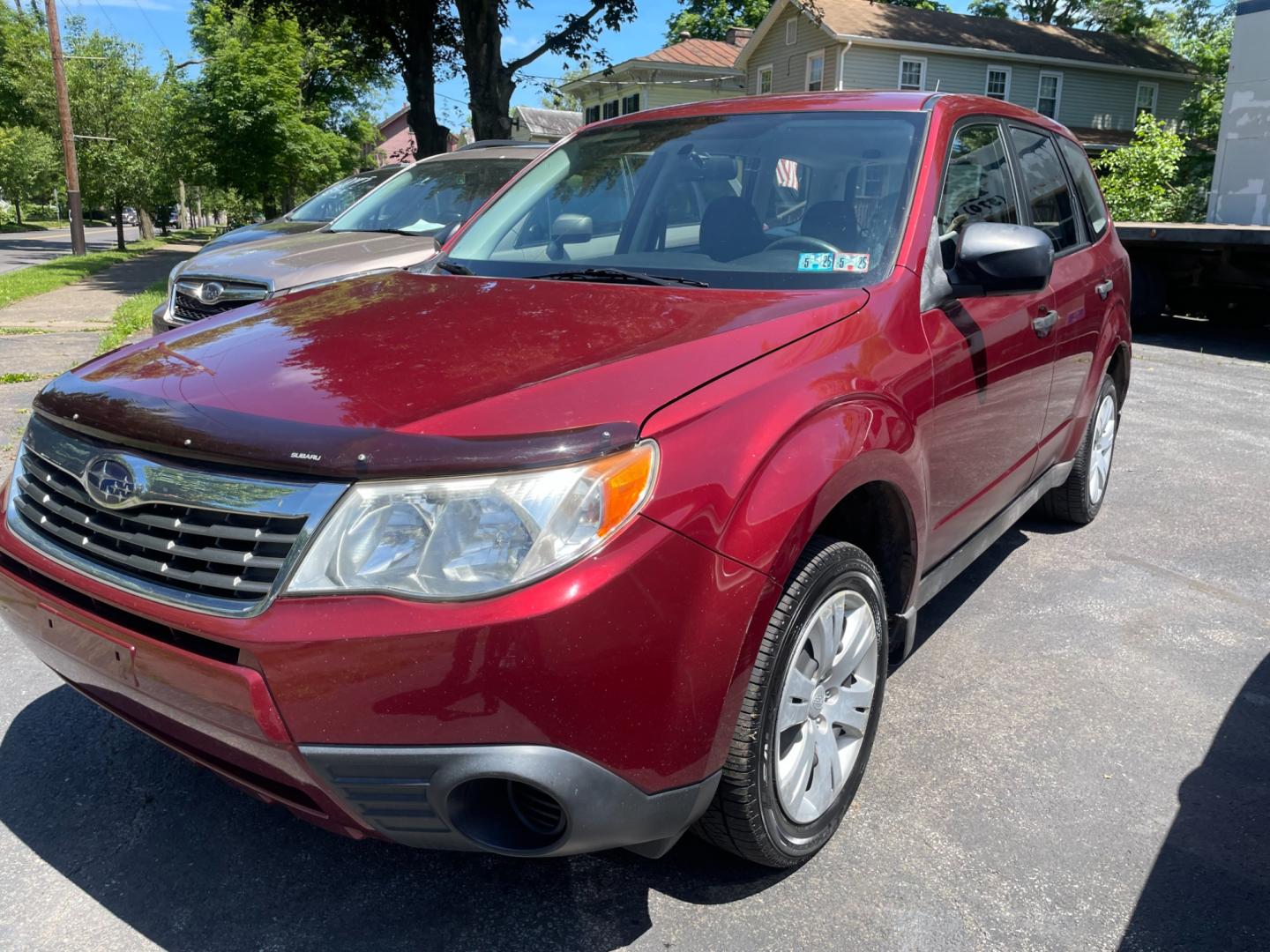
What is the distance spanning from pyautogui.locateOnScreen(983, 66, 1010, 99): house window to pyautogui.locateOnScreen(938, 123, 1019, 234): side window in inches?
1210

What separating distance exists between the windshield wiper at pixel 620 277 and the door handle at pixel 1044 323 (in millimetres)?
1383

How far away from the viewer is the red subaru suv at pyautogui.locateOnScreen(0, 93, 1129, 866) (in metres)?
1.85

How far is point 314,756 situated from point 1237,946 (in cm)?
204

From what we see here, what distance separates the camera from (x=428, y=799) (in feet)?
6.23

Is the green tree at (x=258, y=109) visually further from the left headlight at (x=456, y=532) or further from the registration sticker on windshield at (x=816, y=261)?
the left headlight at (x=456, y=532)

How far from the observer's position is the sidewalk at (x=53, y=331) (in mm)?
7211

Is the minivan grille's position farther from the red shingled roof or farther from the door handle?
the red shingled roof

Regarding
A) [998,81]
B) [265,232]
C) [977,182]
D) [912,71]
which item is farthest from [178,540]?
[998,81]

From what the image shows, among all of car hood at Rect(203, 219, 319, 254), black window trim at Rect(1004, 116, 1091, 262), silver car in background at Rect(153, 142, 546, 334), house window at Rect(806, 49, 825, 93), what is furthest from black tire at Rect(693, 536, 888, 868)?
house window at Rect(806, 49, 825, 93)

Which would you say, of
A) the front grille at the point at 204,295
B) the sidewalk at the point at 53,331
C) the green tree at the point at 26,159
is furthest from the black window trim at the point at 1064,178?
the green tree at the point at 26,159

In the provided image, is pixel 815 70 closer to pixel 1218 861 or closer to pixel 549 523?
pixel 1218 861

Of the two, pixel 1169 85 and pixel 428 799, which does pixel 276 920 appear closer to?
pixel 428 799

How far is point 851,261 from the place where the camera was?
288 cm

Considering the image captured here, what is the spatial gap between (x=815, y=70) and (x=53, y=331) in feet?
82.1
